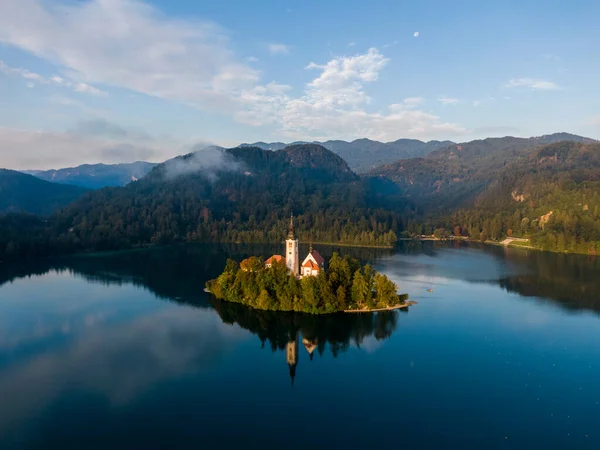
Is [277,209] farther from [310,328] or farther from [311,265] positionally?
[310,328]

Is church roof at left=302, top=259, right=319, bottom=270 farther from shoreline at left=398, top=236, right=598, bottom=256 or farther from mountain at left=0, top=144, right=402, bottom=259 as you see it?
shoreline at left=398, top=236, right=598, bottom=256

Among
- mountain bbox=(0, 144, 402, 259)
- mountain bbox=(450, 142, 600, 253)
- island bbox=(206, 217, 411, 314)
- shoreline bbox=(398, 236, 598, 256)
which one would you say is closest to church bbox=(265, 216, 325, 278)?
island bbox=(206, 217, 411, 314)

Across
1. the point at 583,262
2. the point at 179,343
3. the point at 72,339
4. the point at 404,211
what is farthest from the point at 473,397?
the point at 404,211

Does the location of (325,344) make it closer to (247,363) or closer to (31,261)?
(247,363)

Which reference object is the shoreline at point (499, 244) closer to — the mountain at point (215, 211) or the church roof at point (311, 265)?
the mountain at point (215, 211)

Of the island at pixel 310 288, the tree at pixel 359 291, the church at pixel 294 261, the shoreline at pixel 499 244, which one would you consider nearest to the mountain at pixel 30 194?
the shoreline at pixel 499 244

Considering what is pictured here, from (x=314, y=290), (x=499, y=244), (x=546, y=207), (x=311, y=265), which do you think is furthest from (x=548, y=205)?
(x=314, y=290)
